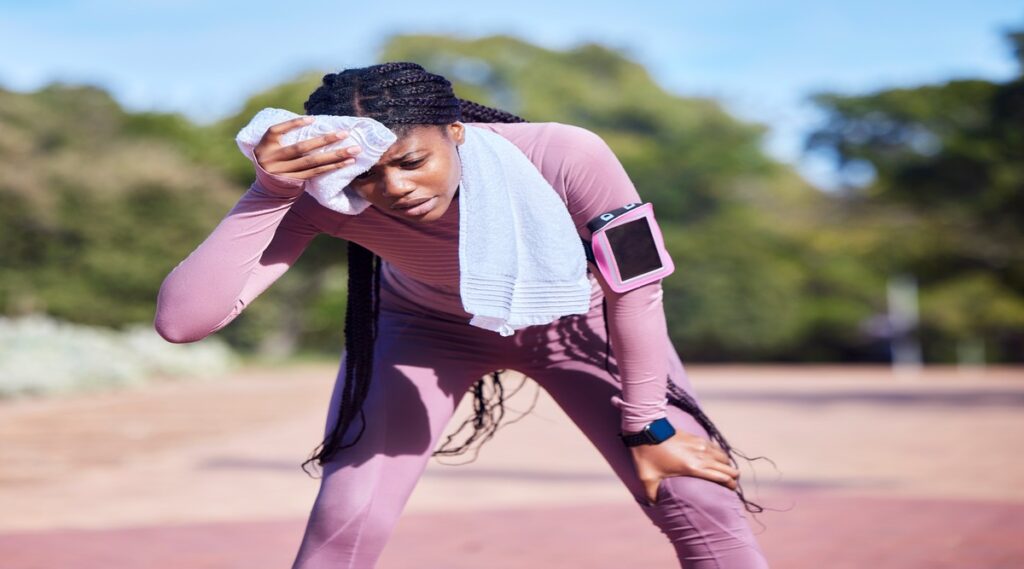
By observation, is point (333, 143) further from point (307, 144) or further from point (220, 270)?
point (220, 270)

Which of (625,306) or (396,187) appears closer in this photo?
(396,187)

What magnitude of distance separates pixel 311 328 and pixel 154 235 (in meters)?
11.9

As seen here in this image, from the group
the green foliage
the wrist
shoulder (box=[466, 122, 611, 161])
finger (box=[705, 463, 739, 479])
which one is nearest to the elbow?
the wrist

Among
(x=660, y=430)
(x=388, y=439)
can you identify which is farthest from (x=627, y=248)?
(x=388, y=439)

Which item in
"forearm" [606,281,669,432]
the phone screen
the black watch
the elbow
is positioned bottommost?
the black watch

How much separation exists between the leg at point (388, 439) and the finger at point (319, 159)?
2.43 feet

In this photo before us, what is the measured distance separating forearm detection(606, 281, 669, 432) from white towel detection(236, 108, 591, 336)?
0.08m

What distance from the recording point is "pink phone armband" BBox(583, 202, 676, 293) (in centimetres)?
230

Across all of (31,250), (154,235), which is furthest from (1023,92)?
(31,250)

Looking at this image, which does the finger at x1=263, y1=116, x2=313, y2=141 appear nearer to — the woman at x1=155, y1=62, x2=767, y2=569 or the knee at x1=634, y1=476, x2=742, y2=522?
the woman at x1=155, y1=62, x2=767, y2=569

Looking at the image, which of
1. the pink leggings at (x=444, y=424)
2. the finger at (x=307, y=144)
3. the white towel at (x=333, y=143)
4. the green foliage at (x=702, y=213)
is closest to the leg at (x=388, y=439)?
the pink leggings at (x=444, y=424)

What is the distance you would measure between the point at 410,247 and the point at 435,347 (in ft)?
0.99

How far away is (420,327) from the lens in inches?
109

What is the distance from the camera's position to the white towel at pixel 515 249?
231 centimetres
